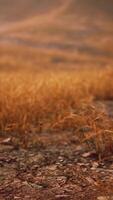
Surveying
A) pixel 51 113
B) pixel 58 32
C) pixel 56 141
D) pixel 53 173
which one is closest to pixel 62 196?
pixel 53 173

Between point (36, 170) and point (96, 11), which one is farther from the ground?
point (96, 11)

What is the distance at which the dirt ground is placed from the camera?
304 centimetres

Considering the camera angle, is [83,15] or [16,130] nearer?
[16,130]

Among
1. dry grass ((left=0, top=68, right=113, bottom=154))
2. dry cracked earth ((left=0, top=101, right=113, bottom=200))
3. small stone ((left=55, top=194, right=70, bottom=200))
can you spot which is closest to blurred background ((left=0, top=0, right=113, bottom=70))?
dry grass ((left=0, top=68, right=113, bottom=154))

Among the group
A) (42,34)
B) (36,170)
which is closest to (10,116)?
Result: (36,170)

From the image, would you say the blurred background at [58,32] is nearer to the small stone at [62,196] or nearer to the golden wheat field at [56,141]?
the golden wheat field at [56,141]

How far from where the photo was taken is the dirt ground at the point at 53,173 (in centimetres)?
304

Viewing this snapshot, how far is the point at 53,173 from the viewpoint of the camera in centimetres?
344

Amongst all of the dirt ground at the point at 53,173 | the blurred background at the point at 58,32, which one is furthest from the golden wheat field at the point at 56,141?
the blurred background at the point at 58,32

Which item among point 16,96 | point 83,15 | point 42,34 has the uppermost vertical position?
point 83,15

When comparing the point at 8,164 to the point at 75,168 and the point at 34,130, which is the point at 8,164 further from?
the point at 34,130

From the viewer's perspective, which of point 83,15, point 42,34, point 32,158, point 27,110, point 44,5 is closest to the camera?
point 32,158

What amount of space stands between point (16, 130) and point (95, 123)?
874 mm

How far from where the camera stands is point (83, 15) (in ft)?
291
